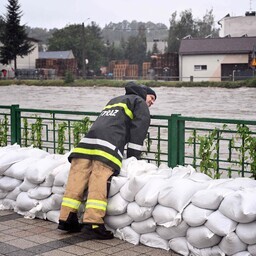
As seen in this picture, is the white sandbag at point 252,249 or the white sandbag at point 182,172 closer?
the white sandbag at point 252,249

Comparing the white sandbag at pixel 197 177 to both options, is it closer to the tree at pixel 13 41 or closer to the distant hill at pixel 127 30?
the tree at pixel 13 41

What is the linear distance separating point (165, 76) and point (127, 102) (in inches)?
2093

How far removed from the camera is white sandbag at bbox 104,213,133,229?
4.76 metres

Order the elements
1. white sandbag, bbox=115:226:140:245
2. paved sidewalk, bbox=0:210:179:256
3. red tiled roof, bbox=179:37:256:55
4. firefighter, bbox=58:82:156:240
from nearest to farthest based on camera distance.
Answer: paved sidewalk, bbox=0:210:179:256
white sandbag, bbox=115:226:140:245
firefighter, bbox=58:82:156:240
red tiled roof, bbox=179:37:256:55

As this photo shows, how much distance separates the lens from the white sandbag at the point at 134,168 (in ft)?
16.3

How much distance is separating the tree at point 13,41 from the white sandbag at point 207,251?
222 feet

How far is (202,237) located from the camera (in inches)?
162

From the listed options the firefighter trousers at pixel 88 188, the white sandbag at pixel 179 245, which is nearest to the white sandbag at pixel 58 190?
the firefighter trousers at pixel 88 188

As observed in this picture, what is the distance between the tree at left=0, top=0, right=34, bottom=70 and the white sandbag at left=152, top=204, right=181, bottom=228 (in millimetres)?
67387

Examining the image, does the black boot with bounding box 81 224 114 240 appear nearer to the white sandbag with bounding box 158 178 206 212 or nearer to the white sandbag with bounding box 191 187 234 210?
the white sandbag with bounding box 158 178 206 212

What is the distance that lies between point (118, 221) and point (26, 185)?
1.32 metres

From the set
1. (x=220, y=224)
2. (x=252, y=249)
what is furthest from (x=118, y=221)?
(x=252, y=249)

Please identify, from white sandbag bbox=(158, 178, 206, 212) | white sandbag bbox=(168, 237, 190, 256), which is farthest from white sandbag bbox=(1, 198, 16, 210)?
white sandbag bbox=(168, 237, 190, 256)

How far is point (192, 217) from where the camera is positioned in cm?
421
